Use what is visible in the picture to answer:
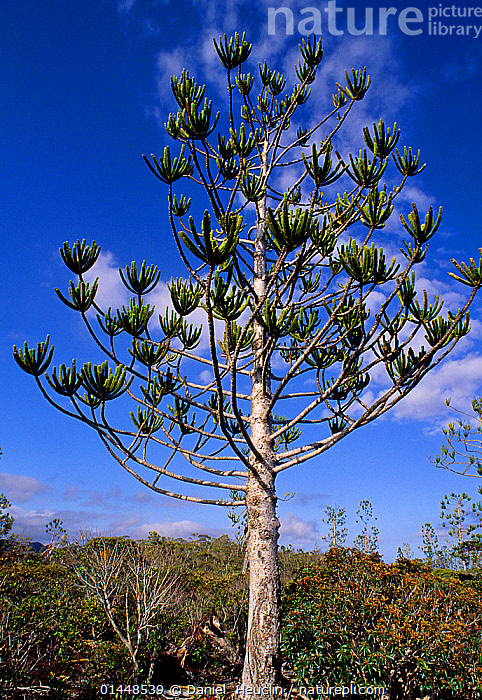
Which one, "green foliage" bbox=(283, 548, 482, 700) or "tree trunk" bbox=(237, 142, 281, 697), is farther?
"green foliage" bbox=(283, 548, 482, 700)

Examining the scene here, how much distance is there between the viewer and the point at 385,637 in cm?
489

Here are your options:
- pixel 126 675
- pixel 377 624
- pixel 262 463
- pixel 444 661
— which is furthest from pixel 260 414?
pixel 126 675

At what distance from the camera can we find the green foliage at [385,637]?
4.84 metres

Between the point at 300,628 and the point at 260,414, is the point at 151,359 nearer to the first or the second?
the point at 260,414

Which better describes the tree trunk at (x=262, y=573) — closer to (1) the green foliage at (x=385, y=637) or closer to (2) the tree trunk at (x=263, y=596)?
(2) the tree trunk at (x=263, y=596)

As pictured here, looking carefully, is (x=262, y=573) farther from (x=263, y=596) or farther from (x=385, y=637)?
(x=385, y=637)

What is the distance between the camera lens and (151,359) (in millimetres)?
4648

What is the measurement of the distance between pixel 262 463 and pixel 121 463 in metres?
1.53

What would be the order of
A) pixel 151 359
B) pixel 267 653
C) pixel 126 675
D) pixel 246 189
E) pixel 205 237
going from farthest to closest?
pixel 126 675, pixel 246 189, pixel 151 359, pixel 267 653, pixel 205 237

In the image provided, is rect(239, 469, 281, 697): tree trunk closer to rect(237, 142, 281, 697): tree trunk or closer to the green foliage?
rect(237, 142, 281, 697): tree trunk

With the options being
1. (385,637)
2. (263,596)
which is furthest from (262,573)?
(385,637)

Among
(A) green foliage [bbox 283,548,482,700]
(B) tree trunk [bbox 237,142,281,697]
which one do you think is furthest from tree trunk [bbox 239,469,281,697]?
(A) green foliage [bbox 283,548,482,700]

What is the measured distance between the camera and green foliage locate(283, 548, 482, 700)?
4840 millimetres

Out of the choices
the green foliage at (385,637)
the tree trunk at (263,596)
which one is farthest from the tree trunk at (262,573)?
the green foliage at (385,637)
